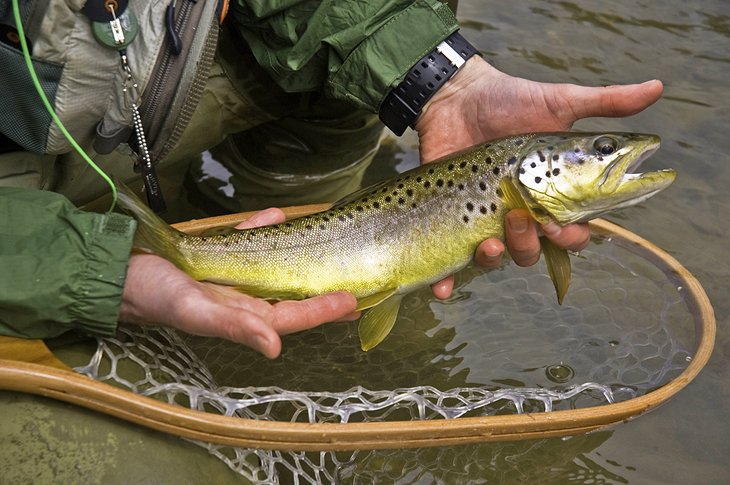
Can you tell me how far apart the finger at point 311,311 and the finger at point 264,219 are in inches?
18.8

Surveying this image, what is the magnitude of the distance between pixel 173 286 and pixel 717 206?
260 centimetres

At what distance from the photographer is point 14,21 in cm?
199

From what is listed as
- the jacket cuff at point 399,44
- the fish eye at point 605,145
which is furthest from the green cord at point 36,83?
the fish eye at point 605,145

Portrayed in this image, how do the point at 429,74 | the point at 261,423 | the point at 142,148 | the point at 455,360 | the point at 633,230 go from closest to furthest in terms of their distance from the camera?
the point at 261,423 → the point at 142,148 → the point at 429,74 → the point at 455,360 → the point at 633,230

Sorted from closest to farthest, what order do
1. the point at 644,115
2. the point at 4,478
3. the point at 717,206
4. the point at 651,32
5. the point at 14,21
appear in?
1. the point at 4,478
2. the point at 14,21
3. the point at 717,206
4. the point at 644,115
5. the point at 651,32

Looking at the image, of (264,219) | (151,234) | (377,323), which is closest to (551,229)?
(377,323)

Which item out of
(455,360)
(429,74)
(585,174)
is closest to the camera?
(585,174)

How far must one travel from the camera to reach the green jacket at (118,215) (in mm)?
Result: 1819

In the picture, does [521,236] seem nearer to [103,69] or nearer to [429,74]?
[429,74]

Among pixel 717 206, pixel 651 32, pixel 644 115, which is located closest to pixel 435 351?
pixel 717 206

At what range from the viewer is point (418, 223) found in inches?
87.2

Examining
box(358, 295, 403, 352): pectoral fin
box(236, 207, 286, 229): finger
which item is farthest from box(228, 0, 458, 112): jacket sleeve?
box(358, 295, 403, 352): pectoral fin

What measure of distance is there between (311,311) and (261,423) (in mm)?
366

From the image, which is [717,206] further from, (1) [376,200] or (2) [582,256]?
(1) [376,200]
